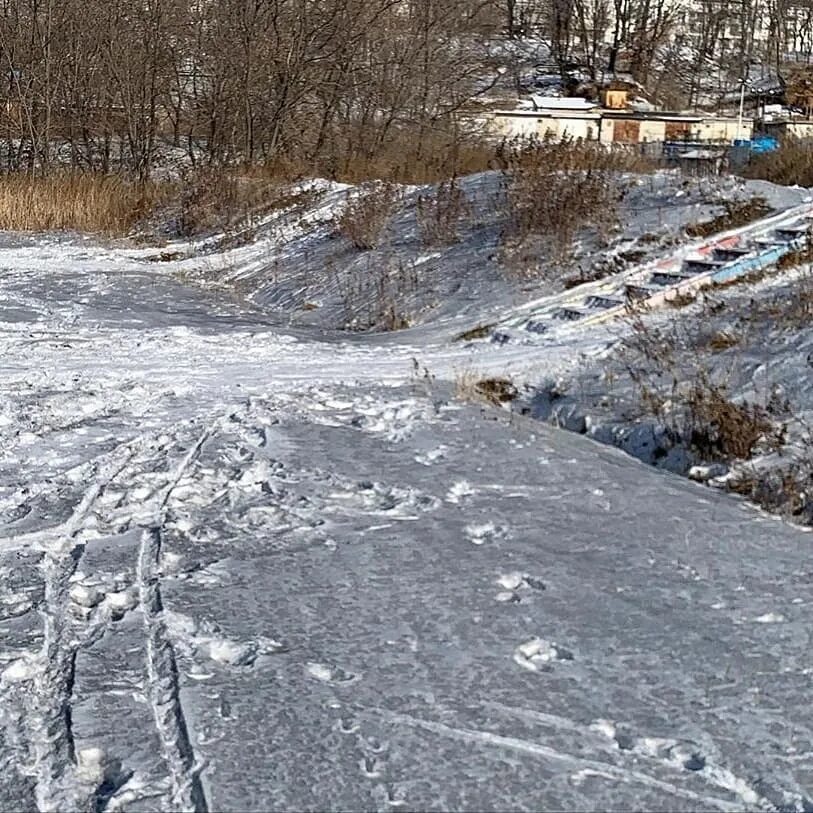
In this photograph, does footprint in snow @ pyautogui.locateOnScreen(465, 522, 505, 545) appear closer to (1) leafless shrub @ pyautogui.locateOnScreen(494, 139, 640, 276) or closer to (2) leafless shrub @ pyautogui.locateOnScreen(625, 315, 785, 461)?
(2) leafless shrub @ pyautogui.locateOnScreen(625, 315, 785, 461)

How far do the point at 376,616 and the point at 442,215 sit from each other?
355 inches

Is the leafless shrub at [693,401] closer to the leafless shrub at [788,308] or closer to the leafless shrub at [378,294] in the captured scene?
the leafless shrub at [788,308]

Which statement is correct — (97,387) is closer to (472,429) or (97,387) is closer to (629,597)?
(472,429)

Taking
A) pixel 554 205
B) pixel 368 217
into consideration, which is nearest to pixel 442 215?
pixel 368 217

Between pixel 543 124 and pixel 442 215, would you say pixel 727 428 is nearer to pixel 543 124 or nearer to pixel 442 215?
pixel 442 215

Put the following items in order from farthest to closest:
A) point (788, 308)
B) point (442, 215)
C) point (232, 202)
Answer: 1. point (232, 202)
2. point (442, 215)
3. point (788, 308)

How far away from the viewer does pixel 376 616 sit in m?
4.00

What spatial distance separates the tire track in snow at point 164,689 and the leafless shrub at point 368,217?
8.58 m

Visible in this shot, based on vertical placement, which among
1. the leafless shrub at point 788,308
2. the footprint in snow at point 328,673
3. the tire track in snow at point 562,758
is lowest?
the footprint in snow at point 328,673

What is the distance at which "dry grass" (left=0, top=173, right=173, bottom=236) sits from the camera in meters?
18.0

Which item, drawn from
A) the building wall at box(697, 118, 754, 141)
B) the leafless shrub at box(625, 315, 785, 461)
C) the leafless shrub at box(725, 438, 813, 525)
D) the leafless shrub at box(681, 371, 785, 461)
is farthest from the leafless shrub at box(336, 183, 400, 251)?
the building wall at box(697, 118, 754, 141)

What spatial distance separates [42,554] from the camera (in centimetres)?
448

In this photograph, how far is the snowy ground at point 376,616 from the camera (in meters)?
3.01

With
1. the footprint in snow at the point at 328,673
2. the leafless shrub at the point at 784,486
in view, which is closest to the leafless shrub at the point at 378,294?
the leafless shrub at the point at 784,486
